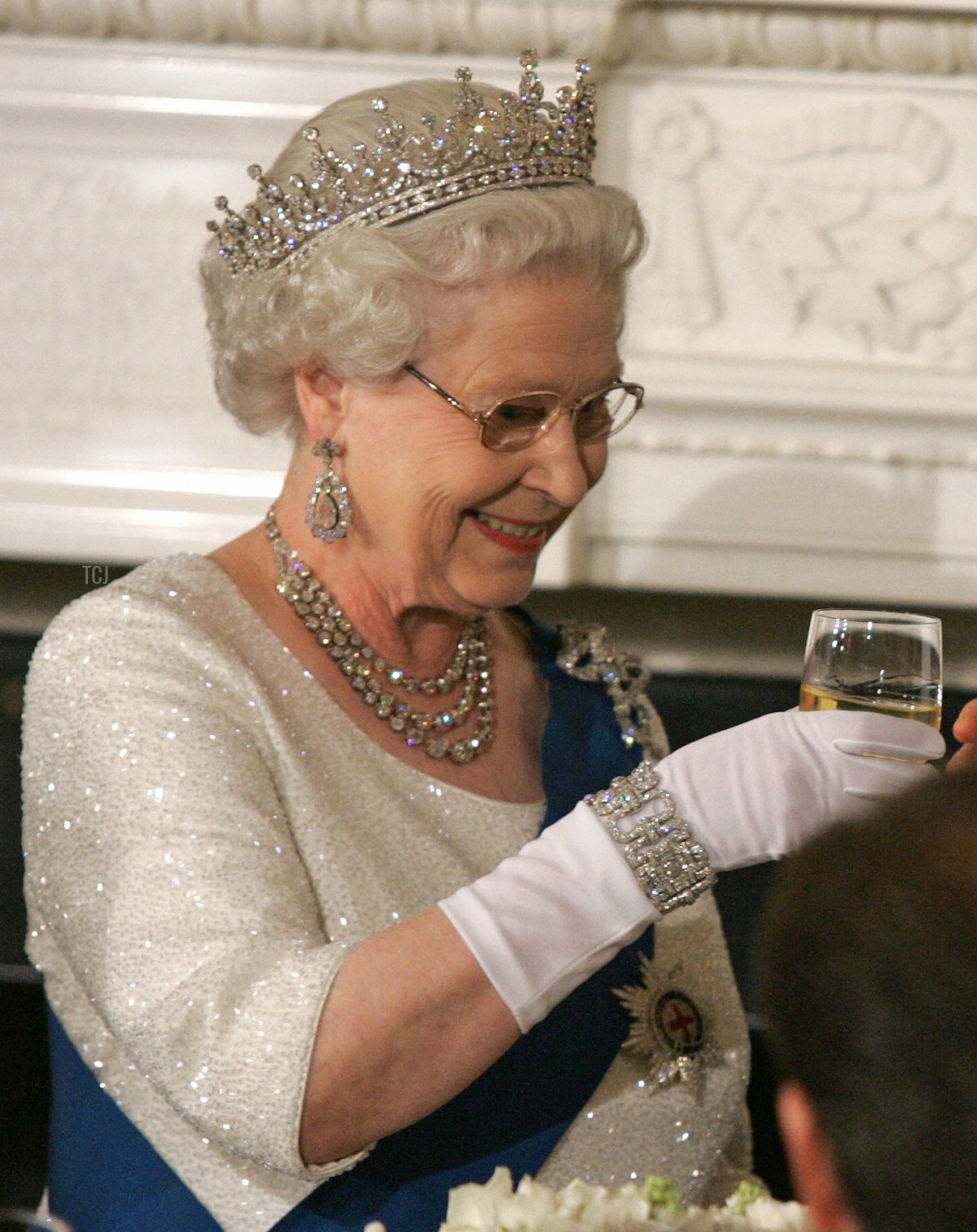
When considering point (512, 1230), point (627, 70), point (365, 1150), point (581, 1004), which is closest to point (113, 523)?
point (627, 70)

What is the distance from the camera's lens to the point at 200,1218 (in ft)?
3.75

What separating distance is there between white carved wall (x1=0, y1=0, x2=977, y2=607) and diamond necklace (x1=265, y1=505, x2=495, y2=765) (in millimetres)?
546

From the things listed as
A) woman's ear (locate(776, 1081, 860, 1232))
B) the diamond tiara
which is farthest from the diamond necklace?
woman's ear (locate(776, 1081, 860, 1232))

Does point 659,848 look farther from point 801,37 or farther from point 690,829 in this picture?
point 801,37

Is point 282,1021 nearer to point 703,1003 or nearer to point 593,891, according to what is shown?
point 593,891

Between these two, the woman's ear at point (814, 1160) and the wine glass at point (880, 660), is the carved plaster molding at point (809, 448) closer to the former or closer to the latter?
the wine glass at point (880, 660)

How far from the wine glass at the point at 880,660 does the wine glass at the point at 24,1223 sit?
0.55 m

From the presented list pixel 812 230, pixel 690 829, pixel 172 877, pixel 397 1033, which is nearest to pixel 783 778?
pixel 690 829

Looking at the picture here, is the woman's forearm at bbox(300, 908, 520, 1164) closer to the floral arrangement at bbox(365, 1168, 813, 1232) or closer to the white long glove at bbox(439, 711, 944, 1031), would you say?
the white long glove at bbox(439, 711, 944, 1031)

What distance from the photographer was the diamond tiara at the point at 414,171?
1.22m

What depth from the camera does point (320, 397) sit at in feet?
4.23

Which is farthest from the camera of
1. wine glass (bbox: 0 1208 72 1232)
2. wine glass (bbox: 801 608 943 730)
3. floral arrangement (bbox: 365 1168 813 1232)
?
wine glass (bbox: 801 608 943 730)

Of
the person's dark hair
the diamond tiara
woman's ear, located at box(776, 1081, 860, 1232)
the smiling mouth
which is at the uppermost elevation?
the diamond tiara

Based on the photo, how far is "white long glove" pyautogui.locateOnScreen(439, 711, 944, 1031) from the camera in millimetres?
972
